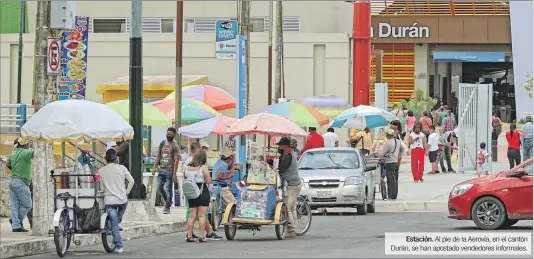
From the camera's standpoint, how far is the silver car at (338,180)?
26594mm

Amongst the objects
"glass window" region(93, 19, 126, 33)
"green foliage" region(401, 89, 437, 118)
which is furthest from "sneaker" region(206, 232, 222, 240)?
"green foliage" region(401, 89, 437, 118)

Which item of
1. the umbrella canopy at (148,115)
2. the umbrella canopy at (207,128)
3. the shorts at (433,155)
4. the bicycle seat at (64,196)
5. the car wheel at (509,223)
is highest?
the umbrella canopy at (148,115)

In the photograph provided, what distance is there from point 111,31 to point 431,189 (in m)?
20.6

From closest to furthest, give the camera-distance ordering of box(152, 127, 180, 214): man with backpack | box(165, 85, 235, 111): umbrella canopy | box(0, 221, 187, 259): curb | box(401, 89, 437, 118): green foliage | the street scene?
box(0, 221, 187, 259): curb
the street scene
box(152, 127, 180, 214): man with backpack
box(165, 85, 235, 111): umbrella canopy
box(401, 89, 437, 118): green foliage

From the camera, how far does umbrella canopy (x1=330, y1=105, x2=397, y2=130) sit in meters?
A: 35.4

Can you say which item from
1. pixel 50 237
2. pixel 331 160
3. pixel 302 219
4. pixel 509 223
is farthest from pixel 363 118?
pixel 50 237

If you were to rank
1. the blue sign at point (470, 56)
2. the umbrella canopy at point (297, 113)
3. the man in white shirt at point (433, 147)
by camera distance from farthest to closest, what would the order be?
the blue sign at point (470, 56), the man in white shirt at point (433, 147), the umbrella canopy at point (297, 113)

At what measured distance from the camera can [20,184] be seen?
70.3ft

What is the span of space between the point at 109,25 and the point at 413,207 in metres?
23.9

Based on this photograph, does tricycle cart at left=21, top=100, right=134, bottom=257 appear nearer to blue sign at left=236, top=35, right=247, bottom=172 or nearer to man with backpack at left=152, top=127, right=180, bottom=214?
man with backpack at left=152, top=127, right=180, bottom=214

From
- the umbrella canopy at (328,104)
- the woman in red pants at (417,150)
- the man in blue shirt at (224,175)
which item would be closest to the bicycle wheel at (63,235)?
the man in blue shirt at (224,175)

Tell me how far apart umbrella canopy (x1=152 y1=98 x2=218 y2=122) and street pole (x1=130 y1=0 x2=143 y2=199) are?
9.89m

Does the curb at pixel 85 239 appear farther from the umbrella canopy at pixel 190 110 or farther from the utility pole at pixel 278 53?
the utility pole at pixel 278 53

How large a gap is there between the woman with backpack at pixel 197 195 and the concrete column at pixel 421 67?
147ft
